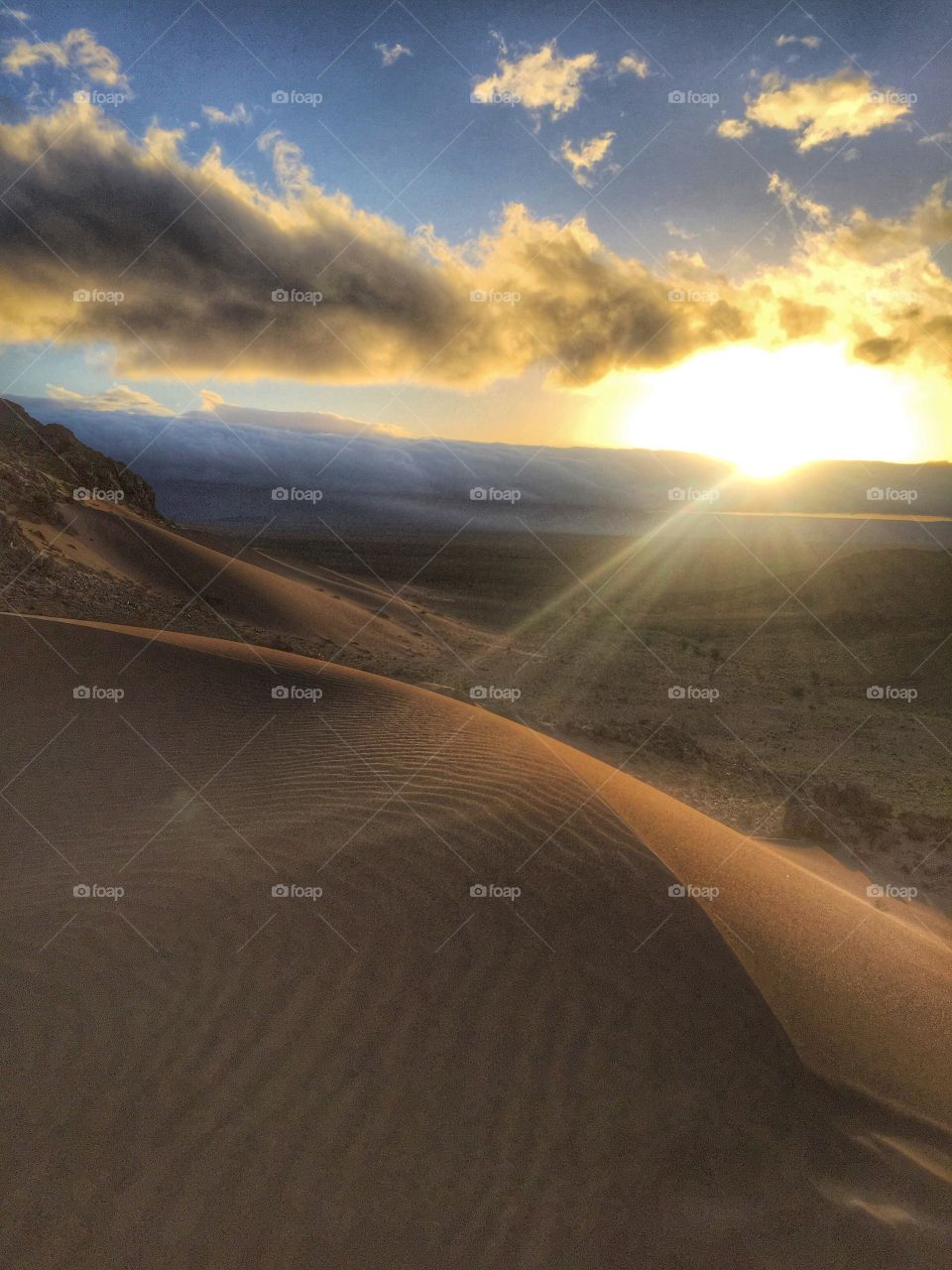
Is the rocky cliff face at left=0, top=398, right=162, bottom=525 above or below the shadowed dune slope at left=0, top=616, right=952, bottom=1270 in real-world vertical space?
above

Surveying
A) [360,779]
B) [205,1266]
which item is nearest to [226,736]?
[360,779]

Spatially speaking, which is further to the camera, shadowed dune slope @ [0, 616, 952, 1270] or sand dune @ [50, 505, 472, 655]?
sand dune @ [50, 505, 472, 655]

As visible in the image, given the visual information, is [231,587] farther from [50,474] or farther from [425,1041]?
[425,1041]

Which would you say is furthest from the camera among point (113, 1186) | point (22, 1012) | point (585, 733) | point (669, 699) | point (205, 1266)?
point (669, 699)

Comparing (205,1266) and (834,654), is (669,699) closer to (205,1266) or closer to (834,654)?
(834,654)

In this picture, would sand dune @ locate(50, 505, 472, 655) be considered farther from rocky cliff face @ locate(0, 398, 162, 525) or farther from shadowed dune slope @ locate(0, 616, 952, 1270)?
shadowed dune slope @ locate(0, 616, 952, 1270)

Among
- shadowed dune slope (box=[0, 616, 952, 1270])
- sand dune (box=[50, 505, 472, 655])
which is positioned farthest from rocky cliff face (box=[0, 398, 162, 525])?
shadowed dune slope (box=[0, 616, 952, 1270])

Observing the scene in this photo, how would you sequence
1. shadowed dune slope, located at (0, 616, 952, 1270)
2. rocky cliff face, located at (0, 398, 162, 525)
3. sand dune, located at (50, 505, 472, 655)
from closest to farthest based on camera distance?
shadowed dune slope, located at (0, 616, 952, 1270) → rocky cliff face, located at (0, 398, 162, 525) → sand dune, located at (50, 505, 472, 655)

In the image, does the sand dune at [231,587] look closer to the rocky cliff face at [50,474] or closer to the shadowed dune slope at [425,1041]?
the rocky cliff face at [50,474]

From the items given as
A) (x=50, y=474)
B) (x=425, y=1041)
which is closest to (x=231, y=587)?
(x=50, y=474)
